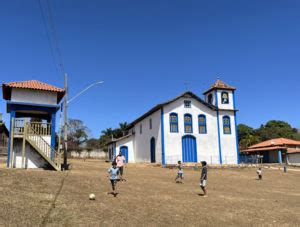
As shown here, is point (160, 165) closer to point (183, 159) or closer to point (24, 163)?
point (183, 159)

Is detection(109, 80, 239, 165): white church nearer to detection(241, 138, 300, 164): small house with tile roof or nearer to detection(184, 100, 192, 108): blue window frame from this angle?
detection(184, 100, 192, 108): blue window frame

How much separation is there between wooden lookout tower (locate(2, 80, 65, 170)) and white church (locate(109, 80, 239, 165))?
1575 cm

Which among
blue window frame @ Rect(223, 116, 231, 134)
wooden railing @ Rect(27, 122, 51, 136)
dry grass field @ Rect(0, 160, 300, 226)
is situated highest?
blue window frame @ Rect(223, 116, 231, 134)

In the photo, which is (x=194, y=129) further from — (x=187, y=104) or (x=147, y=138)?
(x=147, y=138)

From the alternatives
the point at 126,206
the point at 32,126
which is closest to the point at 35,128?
the point at 32,126

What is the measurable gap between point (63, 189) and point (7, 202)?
3.33 meters

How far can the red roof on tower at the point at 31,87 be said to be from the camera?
23047 millimetres

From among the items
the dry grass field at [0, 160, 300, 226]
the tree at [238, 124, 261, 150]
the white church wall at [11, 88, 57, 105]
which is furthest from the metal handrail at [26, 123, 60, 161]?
the tree at [238, 124, 261, 150]

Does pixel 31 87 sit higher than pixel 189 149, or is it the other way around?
pixel 31 87

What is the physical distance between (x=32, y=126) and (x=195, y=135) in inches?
838

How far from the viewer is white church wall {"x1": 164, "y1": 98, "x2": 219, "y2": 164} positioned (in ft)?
122

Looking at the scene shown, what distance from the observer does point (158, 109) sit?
38531 mm

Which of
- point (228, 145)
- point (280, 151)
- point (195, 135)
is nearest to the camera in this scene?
point (195, 135)

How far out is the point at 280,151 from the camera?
51.2m
